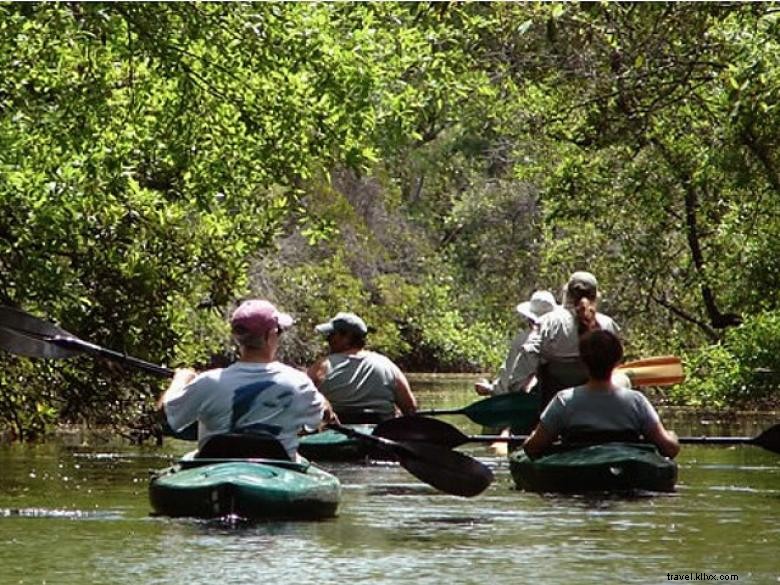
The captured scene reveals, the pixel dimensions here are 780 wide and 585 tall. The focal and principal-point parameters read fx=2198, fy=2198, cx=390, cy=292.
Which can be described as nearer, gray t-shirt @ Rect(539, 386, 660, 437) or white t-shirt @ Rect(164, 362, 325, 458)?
white t-shirt @ Rect(164, 362, 325, 458)

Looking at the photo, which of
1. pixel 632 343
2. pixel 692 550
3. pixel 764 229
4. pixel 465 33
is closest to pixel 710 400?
pixel 764 229

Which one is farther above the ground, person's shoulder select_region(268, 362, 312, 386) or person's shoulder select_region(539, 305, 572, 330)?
person's shoulder select_region(539, 305, 572, 330)

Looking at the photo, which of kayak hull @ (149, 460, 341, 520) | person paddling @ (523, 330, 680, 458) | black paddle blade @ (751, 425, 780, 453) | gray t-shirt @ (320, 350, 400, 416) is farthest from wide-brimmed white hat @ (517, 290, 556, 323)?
kayak hull @ (149, 460, 341, 520)

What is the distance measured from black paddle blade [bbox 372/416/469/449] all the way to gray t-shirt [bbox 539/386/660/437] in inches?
26.6

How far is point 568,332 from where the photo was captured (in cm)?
1633

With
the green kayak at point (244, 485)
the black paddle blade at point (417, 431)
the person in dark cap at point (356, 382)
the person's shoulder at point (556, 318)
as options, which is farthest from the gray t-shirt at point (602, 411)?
the person in dark cap at point (356, 382)

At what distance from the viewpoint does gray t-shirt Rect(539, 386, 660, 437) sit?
14094 mm

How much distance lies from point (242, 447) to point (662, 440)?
3.05 meters

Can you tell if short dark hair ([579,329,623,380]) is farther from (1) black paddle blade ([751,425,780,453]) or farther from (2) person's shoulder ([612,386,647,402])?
(1) black paddle blade ([751,425,780,453])

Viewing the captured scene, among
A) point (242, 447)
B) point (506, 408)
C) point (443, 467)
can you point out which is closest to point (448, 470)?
point (443, 467)

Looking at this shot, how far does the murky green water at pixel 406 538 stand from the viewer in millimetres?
10352

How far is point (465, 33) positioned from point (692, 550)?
44.0 ft

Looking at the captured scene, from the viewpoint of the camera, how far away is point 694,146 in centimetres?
2842

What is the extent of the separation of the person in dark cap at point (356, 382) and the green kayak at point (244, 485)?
532 cm
